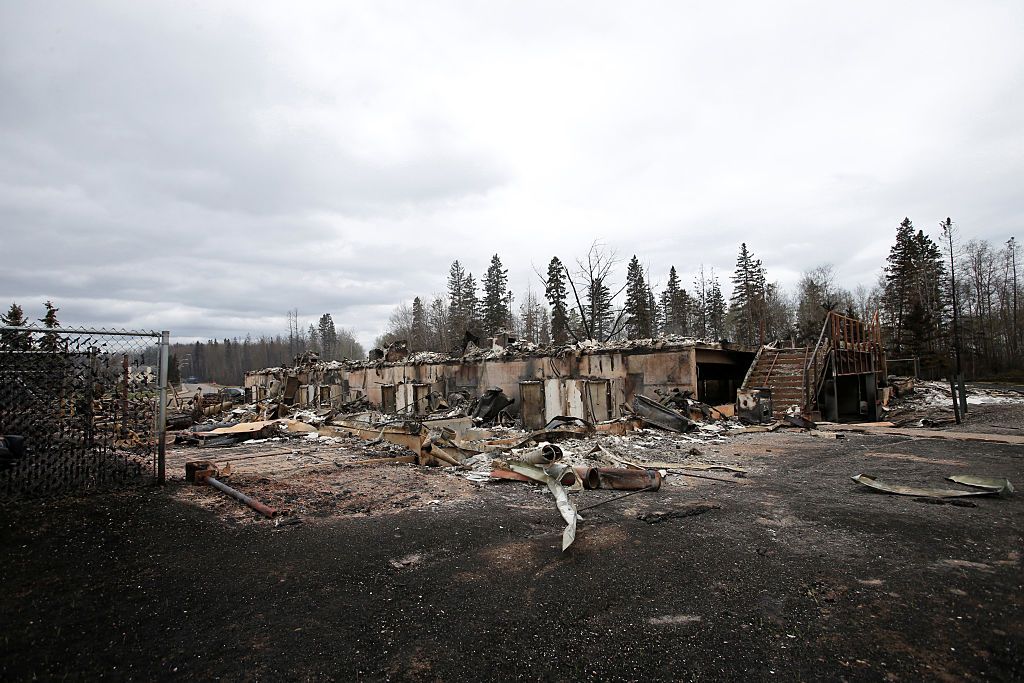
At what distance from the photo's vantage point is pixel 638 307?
44219 millimetres

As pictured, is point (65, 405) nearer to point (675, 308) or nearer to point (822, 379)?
point (822, 379)

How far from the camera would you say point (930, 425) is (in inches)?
506

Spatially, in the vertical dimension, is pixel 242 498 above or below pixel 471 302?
below

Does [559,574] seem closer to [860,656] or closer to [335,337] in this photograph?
[860,656]

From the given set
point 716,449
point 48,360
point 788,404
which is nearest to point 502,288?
point 788,404

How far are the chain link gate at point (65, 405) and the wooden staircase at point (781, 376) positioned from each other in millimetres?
14203

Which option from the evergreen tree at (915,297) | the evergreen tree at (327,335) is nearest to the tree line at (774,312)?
the evergreen tree at (915,297)

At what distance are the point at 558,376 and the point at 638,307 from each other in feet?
100

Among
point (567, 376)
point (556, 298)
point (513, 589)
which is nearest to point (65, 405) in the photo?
point (513, 589)

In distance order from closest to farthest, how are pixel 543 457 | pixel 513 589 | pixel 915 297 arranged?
pixel 513 589, pixel 543 457, pixel 915 297

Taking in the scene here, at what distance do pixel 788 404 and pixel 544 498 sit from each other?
437 inches

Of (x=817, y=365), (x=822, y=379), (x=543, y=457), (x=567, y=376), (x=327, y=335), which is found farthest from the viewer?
(x=327, y=335)

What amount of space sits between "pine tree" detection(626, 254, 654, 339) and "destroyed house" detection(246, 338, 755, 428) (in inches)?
968

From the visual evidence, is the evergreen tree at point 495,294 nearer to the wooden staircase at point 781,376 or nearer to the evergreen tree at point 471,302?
the evergreen tree at point 471,302
